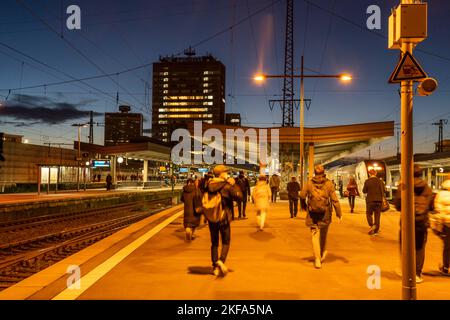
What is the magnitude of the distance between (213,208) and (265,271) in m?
1.35

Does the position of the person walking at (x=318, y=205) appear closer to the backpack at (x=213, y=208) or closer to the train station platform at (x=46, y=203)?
the backpack at (x=213, y=208)

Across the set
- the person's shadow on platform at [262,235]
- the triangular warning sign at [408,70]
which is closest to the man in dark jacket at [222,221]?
the triangular warning sign at [408,70]

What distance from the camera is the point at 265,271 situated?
722 centimetres

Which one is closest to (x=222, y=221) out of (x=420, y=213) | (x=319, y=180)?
(x=319, y=180)

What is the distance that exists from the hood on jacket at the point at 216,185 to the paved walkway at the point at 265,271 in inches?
52.0

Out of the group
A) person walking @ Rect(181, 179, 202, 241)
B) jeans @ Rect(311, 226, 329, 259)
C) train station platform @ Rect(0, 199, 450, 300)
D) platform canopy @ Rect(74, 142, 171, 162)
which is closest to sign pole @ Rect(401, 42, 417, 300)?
train station platform @ Rect(0, 199, 450, 300)

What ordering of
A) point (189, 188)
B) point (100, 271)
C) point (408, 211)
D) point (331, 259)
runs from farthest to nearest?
point (189, 188) < point (331, 259) < point (100, 271) < point (408, 211)

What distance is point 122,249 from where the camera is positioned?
30.6 feet

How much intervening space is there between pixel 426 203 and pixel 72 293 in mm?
5229

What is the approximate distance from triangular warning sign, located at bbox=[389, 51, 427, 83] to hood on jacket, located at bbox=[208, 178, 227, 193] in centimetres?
299

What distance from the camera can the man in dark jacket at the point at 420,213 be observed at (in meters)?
6.72

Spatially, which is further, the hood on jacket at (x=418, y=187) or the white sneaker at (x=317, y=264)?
the white sneaker at (x=317, y=264)

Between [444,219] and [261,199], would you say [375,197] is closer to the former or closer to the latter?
[261,199]
